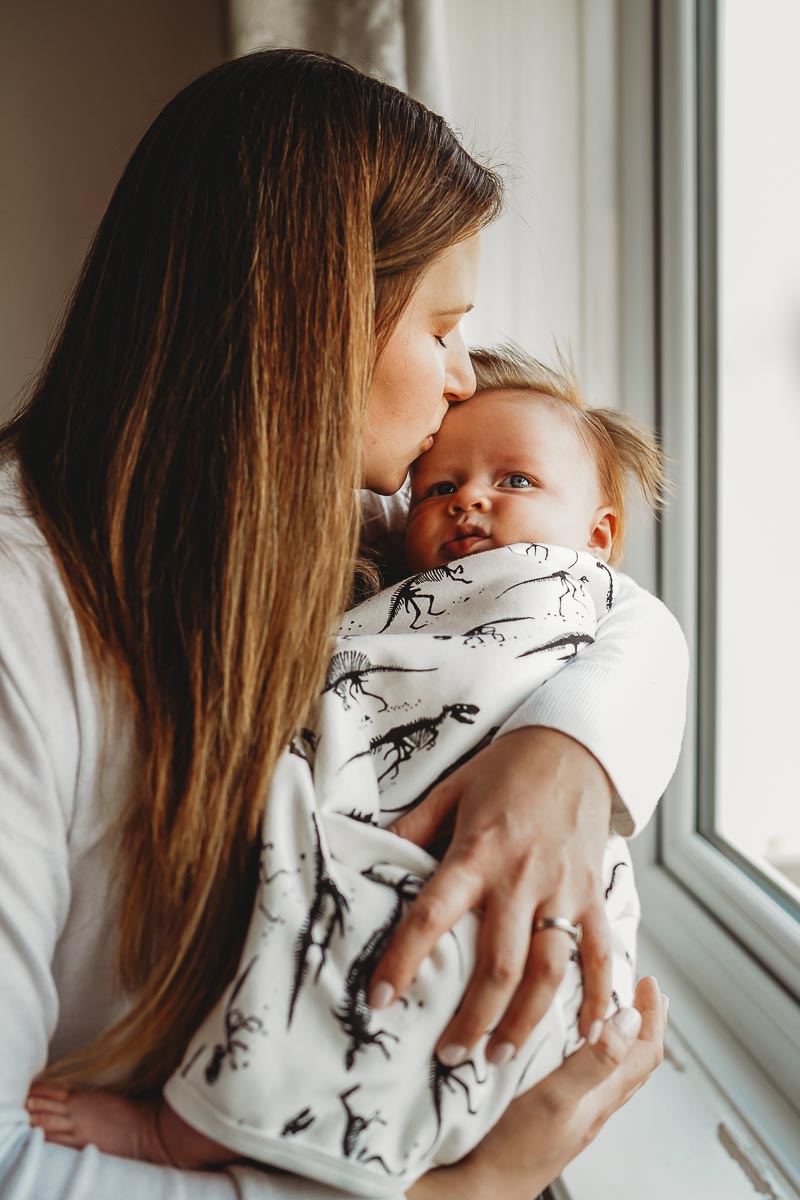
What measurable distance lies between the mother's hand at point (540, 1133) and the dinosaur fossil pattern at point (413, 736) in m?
0.25

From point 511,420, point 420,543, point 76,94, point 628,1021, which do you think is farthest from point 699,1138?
point 76,94

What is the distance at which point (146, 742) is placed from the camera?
0.69 metres

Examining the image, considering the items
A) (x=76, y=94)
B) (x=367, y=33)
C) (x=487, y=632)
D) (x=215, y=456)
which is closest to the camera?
(x=215, y=456)

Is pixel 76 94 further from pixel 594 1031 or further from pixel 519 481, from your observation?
pixel 594 1031

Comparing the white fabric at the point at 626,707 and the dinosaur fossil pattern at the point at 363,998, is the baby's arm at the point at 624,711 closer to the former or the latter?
the white fabric at the point at 626,707

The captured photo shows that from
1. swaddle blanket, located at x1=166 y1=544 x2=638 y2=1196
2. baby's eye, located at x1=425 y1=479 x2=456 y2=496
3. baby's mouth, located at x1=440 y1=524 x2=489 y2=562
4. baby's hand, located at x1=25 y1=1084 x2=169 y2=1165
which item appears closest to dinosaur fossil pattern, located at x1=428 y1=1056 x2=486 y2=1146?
swaddle blanket, located at x1=166 y1=544 x2=638 y2=1196

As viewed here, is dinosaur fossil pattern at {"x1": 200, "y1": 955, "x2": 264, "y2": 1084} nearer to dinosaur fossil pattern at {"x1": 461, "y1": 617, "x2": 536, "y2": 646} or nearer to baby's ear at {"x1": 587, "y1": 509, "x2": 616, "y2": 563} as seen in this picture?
dinosaur fossil pattern at {"x1": 461, "y1": 617, "x2": 536, "y2": 646}

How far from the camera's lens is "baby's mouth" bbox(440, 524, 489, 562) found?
1041mm

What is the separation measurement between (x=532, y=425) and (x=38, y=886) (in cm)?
72

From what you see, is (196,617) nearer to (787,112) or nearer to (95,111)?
(787,112)

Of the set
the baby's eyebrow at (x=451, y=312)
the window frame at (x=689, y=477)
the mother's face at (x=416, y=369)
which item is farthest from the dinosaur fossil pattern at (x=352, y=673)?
the window frame at (x=689, y=477)

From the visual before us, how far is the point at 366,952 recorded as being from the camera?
645 millimetres

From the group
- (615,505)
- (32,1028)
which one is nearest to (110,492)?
(32,1028)

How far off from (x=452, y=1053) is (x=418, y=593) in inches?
17.7
